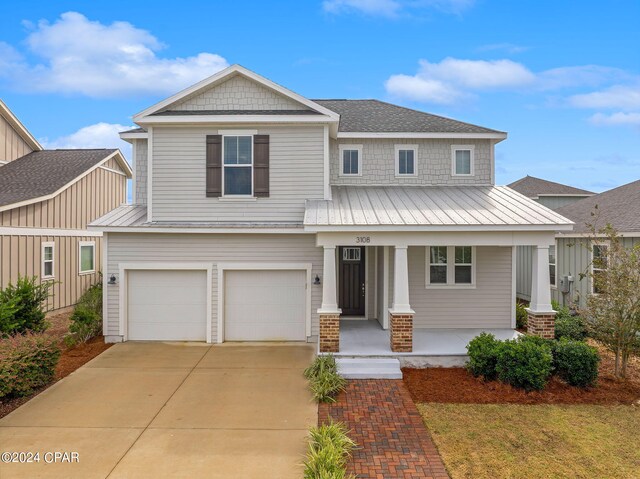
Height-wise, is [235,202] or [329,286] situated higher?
[235,202]

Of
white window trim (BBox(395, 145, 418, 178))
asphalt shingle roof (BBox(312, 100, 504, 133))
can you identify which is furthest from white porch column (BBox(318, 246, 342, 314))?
asphalt shingle roof (BBox(312, 100, 504, 133))

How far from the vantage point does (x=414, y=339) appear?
34.0 ft

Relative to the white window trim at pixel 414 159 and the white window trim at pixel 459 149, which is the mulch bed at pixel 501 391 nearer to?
the white window trim at pixel 414 159

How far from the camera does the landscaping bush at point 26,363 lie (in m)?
7.19

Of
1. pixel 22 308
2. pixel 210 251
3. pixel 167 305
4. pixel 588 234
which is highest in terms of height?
pixel 588 234

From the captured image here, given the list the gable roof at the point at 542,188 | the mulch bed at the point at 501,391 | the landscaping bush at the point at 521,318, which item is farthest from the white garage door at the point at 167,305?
the gable roof at the point at 542,188

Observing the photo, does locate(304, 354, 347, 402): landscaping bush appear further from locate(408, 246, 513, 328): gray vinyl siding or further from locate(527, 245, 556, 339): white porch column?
locate(527, 245, 556, 339): white porch column

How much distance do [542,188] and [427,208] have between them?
1842 cm

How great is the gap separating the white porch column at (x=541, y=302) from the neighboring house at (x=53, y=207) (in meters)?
15.3

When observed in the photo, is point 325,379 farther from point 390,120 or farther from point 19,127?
point 19,127

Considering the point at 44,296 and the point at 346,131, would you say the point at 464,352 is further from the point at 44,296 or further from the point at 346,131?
the point at 44,296

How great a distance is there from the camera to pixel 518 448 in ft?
19.1

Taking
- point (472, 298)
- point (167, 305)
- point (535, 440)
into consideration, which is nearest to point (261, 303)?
point (167, 305)

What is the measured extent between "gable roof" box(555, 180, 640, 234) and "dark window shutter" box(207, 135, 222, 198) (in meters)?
10.3
